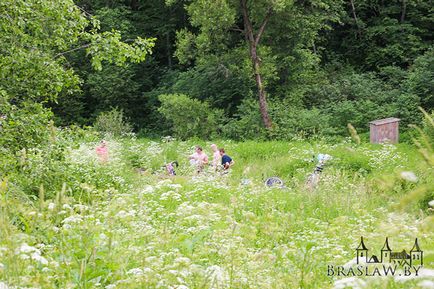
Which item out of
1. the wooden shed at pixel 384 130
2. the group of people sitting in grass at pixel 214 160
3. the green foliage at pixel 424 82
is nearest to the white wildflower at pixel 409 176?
the group of people sitting in grass at pixel 214 160

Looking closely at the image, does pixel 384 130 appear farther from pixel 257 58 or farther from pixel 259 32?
pixel 259 32

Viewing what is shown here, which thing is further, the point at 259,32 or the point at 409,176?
the point at 259,32

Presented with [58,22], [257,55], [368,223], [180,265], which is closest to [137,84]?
[257,55]

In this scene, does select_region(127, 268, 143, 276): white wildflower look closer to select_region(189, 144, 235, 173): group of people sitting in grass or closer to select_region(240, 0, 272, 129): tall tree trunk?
select_region(189, 144, 235, 173): group of people sitting in grass

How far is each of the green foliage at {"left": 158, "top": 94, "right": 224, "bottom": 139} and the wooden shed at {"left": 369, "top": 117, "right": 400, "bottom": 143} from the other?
7220 millimetres

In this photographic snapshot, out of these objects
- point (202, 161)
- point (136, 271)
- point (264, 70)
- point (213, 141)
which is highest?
point (264, 70)

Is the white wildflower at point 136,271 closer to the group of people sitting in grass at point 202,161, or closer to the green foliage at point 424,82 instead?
the group of people sitting in grass at point 202,161

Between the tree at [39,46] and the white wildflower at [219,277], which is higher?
the tree at [39,46]

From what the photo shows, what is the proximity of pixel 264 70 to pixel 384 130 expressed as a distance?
17.8 feet

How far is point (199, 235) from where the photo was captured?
5039mm

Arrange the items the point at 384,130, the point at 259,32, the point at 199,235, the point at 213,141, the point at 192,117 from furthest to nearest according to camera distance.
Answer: the point at 192,117
the point at 213,141
the point at 259,32
the point at 384,130
the point at 199,235

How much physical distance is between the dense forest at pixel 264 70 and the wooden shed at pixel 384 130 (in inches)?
83.6

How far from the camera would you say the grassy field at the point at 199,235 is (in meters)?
3.16

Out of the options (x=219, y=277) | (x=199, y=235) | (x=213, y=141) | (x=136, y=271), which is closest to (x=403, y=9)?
(x=213, y=141)
